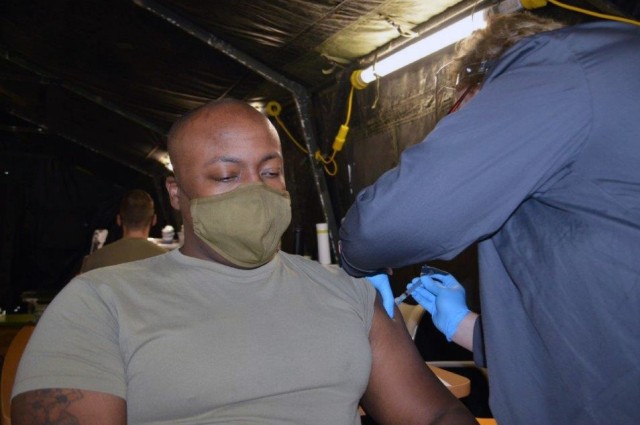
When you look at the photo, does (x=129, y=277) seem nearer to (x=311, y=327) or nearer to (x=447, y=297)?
(x=311, y=327)

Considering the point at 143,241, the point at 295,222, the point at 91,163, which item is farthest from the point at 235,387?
the point at 91,163

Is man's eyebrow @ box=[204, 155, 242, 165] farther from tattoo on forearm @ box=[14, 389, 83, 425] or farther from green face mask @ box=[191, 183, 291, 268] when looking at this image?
Result: tattoo on forearm @ box=[14, 389, 83, 425]

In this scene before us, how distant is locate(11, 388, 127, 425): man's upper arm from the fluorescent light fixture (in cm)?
213

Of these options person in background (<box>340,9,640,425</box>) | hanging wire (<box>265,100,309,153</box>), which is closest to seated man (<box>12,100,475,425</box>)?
person in background (<box>340,9,640,425</box>)

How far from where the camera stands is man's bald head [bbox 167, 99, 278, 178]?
1.47 m

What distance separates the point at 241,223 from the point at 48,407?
0.60 m

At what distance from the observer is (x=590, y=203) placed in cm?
93

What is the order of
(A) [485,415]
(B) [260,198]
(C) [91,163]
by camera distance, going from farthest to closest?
(C) [91,163], (A) [485,415], (B) [260,198]

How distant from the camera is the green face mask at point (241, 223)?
4.37 feet

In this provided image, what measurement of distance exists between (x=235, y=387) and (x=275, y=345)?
14 cm

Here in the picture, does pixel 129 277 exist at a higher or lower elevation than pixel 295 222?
lower

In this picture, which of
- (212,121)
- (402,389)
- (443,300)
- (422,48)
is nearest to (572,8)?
(422,48)

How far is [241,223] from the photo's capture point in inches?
52.2

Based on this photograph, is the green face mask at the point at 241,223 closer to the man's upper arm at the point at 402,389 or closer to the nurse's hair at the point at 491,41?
the man's upper arm at the point at 402,389
